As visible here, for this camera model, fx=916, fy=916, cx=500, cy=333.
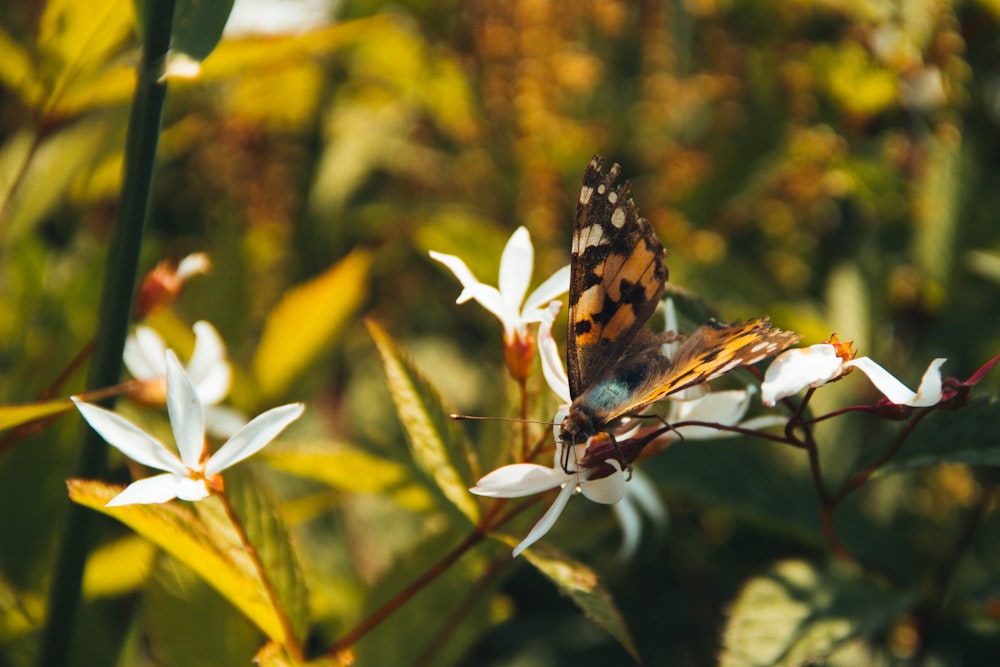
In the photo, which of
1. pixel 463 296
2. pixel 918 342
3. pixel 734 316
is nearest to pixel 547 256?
pixel 734 316

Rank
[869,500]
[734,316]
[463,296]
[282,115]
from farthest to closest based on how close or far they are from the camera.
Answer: [282,115], [869,500], [734,316], [463,296]

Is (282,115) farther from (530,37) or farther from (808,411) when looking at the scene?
(808,411)

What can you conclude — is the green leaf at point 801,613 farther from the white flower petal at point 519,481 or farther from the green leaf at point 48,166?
the green leaf at point 48,166

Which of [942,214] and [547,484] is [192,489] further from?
[942,214]

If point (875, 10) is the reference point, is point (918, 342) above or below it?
below

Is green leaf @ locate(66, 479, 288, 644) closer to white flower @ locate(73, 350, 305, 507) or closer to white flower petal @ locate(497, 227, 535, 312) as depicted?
white flower @ locate(73, 350, 305, 507)

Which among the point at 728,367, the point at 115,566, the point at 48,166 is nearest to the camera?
the point at 728,367

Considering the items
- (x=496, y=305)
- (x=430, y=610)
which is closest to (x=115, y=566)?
(x=430, y=610)
